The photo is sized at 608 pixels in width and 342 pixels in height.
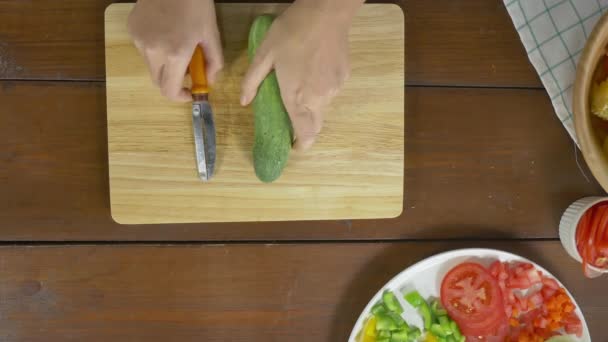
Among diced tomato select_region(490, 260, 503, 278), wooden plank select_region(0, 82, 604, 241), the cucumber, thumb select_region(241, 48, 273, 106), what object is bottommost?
diced tomato select_region(490, 260, 503, 278)

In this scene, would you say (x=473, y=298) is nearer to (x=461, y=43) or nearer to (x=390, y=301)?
(x=390, y=301)

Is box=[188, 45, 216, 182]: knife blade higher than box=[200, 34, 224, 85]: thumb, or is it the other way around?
box=[200, 34, 224, 85]: thumb

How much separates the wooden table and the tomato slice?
0.06 meters

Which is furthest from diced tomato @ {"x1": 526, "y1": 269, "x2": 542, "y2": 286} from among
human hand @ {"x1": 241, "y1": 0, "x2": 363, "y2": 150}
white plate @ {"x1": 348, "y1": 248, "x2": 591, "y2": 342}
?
human hand @ {"x1": 241, "y1": 0, "x2": 363, "y2": 150}

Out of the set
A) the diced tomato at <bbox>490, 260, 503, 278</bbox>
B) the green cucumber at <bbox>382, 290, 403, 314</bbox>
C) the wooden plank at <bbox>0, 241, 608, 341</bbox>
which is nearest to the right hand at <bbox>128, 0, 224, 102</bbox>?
the wooden plank at <bbox>0, 241, 608, 341</bbox>

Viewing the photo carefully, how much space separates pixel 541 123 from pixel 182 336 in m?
0.71

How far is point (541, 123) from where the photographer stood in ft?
3.22

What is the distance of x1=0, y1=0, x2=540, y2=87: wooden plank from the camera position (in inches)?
35.2

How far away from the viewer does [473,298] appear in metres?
0.94

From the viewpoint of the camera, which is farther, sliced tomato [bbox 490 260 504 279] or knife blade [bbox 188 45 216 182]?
sliced tomato [bbox 490 260 504 279]

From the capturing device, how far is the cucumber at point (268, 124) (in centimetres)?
81

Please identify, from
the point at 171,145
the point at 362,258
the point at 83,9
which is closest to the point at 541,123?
the point at 362,258

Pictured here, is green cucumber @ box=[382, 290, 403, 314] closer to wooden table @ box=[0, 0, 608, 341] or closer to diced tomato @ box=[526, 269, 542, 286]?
wooden table @ box=[0, 0, 608, 341]

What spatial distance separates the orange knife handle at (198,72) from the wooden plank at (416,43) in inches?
7.5
